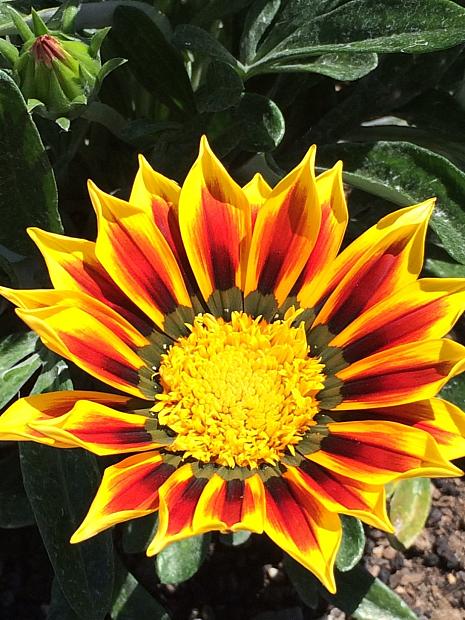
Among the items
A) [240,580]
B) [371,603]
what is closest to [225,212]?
[371,603]

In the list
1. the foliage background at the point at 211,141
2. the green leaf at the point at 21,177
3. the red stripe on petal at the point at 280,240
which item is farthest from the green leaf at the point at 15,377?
the red stripe on petal at the point at 280,240

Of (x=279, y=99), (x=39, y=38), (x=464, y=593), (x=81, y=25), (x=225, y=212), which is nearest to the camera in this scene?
(x=39, y=38)

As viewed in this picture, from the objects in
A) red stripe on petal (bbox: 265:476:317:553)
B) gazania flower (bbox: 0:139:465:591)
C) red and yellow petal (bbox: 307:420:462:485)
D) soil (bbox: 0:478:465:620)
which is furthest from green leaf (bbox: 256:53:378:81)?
soil (bbox: 0:478:465:620)

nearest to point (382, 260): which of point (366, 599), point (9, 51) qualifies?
point (9, 51)

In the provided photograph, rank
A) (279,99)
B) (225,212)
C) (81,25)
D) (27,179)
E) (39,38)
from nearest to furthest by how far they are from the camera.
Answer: (39,38)
(225,212)
(27,179)
(81,25)
(279,99)

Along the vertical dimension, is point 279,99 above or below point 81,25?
below

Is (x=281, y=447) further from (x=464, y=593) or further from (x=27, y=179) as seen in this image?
(x=464, y=593)

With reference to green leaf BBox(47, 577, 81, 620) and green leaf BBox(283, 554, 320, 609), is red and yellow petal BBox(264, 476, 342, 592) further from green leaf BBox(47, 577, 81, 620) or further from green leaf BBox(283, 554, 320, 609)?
green leaf BBox(47, 577, 81, 620)

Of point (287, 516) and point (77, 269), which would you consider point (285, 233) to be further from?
point (287, 516)
